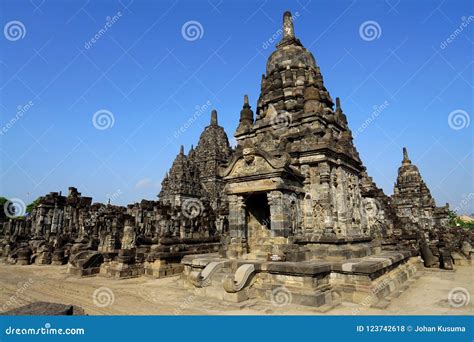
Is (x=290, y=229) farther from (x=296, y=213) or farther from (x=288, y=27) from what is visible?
(x=288, y=27)

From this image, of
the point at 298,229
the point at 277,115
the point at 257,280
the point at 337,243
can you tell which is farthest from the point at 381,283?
the point at 277,115

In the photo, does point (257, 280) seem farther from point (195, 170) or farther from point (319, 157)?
point (195, 170)

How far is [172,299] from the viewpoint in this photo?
8711mm

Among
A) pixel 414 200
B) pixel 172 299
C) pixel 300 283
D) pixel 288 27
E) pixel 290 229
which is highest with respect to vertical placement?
pixel 288 27

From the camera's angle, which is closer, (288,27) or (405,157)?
(288,27)

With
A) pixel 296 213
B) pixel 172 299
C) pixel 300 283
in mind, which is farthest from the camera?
pixel 296 213

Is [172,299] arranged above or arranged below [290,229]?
below

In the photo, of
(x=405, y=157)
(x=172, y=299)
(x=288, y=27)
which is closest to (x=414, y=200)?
(x=405, y=157)

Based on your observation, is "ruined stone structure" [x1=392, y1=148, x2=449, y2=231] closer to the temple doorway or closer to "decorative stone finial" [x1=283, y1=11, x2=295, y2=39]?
"decorative stone finial" [x1=283, y1=11, x2=295, y2=39]

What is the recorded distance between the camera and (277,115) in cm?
1348

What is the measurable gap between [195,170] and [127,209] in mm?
15691

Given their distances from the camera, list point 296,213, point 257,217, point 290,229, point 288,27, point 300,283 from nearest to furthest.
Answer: point 300,283, point 290,229, point 296,213, point 257,217, point 288,27

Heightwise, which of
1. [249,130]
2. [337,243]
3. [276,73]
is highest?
[276,73]

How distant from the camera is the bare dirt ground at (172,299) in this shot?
7156mm
